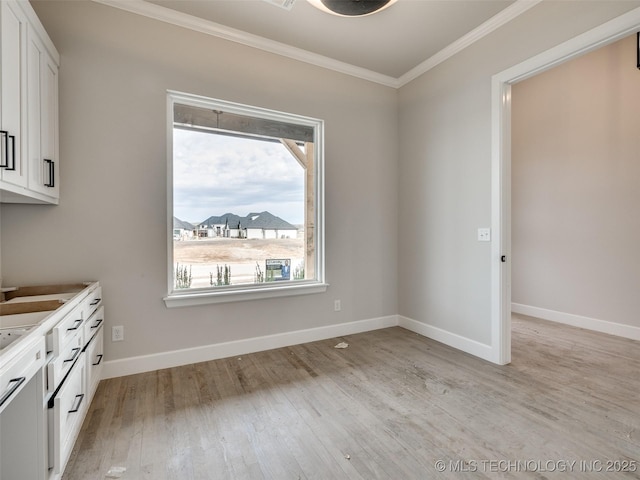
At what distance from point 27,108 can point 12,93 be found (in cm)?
16

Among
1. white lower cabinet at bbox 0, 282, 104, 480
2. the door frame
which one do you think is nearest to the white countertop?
white lower cabinet at bbox 0, 282, 104, 480

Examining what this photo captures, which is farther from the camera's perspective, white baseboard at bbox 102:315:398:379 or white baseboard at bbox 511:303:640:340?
white baseboard at bbox 511:303:640:340

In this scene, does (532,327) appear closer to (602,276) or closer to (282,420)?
(602,276)

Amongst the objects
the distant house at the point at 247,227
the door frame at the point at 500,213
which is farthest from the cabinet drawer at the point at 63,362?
the door frame at the point at 500,213

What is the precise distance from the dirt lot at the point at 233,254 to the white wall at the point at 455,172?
1.43 meters

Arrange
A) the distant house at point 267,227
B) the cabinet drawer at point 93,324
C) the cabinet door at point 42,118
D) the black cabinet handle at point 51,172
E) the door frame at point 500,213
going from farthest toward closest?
the distant house at point 267,227
the door frame at point 500,213
the black cabinet handle at point 51,172
the cabinet drawer at point 93,324
the cabinet door at point 42,118

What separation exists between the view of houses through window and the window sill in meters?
0.10

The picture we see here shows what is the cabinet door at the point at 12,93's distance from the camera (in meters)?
1.46

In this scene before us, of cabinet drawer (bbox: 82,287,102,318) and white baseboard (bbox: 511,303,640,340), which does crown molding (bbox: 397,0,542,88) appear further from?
cabinet drawer (bbox: 82,287,102,318)

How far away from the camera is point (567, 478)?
1.44 meters

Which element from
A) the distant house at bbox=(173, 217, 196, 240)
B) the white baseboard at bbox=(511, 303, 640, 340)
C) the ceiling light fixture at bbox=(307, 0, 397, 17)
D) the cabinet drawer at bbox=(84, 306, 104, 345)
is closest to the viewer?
the cabinet drawer at bbox=(84, 306, 104, 345)

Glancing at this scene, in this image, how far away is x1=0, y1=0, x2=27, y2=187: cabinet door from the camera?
1.46 m

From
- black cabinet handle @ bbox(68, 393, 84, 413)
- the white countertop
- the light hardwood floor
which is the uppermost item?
the white countertop

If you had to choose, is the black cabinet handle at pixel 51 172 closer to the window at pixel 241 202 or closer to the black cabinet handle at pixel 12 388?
the window at pixel 241 202
